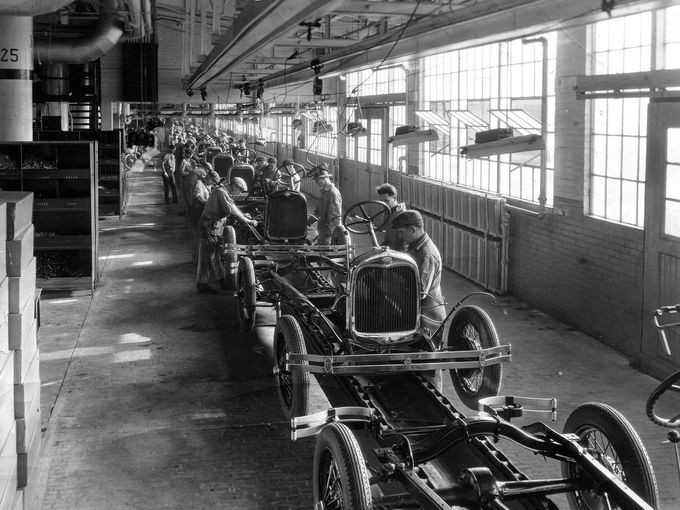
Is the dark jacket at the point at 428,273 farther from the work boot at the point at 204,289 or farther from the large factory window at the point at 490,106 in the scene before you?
the work boot at the point at 204,289

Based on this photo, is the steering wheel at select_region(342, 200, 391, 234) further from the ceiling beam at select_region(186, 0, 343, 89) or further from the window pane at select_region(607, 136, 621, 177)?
the window pane at select_region(607, 136, 621, 177)

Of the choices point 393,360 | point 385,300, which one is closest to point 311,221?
point 385,300

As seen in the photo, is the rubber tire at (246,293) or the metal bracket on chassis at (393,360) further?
the rubber tire at (246,293)

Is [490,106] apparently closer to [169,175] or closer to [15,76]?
[15,76]

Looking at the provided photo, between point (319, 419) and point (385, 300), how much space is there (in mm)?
1930

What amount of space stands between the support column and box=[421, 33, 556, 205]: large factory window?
6.92m

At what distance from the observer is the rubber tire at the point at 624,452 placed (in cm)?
468

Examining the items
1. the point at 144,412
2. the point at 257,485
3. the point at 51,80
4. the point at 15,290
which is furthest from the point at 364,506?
the point at 51,80

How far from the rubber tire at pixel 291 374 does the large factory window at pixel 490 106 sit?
16.4 feet

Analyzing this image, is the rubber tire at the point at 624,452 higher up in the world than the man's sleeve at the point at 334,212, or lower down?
lower down

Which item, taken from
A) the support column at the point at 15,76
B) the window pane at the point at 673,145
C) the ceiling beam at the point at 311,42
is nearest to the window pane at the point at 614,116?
the window pane at the point at 673,145

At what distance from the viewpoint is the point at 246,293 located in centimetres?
982

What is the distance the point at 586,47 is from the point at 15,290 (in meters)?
8.24

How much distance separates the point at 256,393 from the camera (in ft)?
27.8
